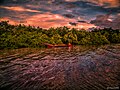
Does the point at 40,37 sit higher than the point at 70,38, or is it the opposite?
the point at 40,37

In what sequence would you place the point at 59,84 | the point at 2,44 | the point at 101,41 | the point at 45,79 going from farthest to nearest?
the point at 101,41
the point at 2,44
the point at 45,79
the point at 59,84

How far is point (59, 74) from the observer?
975 inches

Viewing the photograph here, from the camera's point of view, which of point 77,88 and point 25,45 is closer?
point 77,88

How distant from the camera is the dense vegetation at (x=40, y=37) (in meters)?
68.2

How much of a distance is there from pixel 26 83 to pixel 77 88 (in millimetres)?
5662

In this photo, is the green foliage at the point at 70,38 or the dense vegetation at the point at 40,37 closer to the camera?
the dense vegetation at the point at 40,37

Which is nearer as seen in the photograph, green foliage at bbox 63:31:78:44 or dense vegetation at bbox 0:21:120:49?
dense vegetation at bbox 0:21:120:49

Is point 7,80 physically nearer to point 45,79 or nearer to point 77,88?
point 45,79

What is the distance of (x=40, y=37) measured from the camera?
78.8 meters

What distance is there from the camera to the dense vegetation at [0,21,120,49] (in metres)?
68.2

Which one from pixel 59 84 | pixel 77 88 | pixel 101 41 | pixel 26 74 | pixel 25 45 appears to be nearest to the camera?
pixel 77 88

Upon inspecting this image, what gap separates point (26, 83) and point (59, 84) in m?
3.61

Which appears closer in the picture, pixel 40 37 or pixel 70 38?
pixel 40 37

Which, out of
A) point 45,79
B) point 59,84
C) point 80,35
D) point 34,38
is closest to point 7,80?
point 45,79
